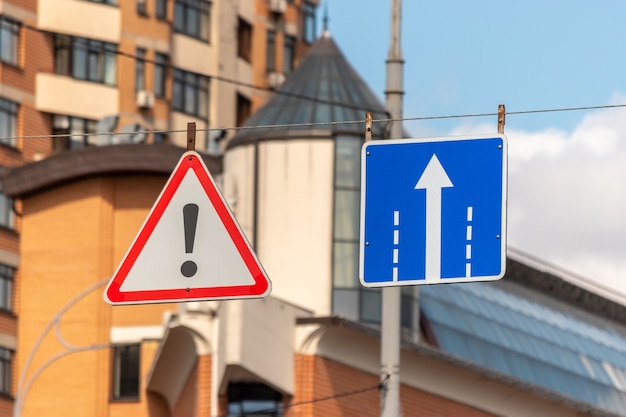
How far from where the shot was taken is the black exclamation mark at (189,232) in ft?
39.8

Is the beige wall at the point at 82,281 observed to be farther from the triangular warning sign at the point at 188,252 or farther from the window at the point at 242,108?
the triangular warning sign at the point at 188,252

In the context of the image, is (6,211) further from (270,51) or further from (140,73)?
(270,51)

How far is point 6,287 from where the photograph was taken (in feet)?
175

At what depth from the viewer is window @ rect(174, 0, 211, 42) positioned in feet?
201

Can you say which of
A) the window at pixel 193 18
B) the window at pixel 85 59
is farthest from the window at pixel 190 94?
the window at pixel 85 59

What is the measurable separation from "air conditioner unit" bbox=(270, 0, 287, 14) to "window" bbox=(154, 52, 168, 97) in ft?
20.0

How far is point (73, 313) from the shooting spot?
51.8 metres

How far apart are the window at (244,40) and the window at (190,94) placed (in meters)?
2.36


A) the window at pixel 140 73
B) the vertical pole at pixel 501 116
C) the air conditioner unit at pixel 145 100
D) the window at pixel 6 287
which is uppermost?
the window at pixel 140 73

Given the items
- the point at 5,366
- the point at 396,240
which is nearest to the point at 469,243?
the point at 396,240

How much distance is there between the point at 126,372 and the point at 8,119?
375 inches

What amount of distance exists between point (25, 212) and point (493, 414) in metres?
18.3

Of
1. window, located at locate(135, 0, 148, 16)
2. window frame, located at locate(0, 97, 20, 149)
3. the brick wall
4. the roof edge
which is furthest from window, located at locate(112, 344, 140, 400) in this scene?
the brick wall

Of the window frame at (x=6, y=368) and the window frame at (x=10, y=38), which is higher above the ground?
the window frame at (x=10, y=38)
